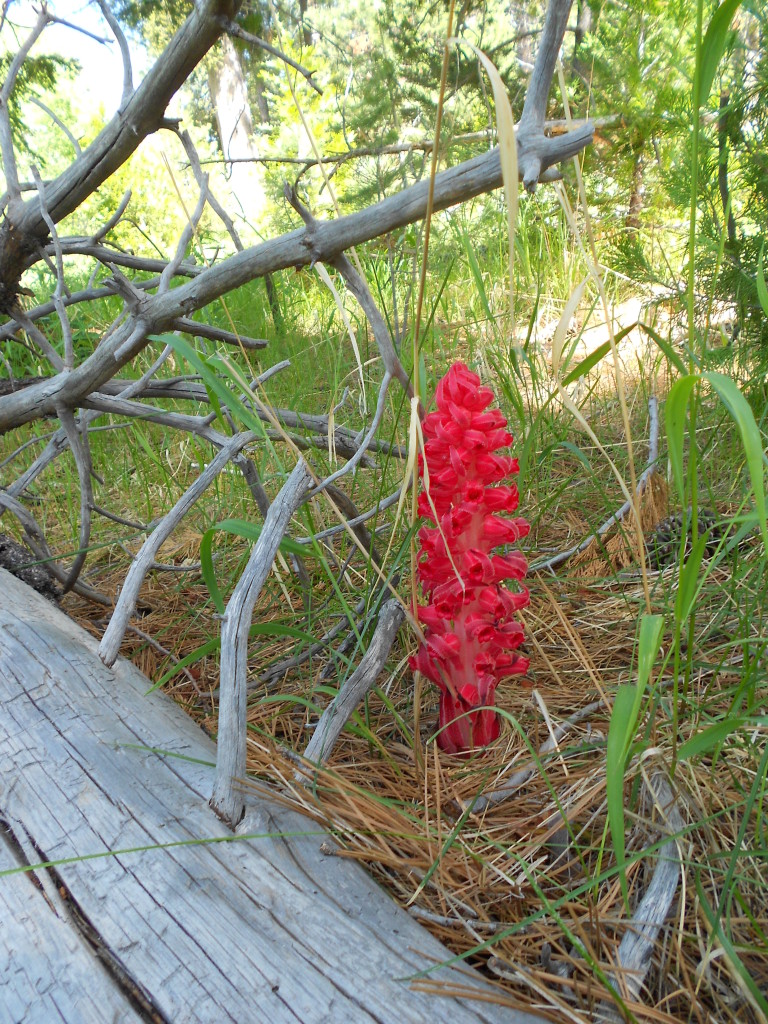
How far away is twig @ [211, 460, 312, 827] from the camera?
3.23 feet

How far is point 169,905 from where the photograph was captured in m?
0.85

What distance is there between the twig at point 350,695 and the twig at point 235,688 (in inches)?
5.1

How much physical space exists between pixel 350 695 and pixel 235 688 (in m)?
0.21

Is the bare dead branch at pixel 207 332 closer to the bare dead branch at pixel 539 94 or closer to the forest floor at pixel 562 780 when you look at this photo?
the forest floor at pixel 562 780

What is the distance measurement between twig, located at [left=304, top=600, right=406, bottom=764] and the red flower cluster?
0.20 ft

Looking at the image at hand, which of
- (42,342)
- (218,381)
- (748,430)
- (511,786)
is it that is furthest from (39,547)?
(748,430)

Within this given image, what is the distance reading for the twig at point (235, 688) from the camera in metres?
0.98

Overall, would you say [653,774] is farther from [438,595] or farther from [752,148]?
[752,148]

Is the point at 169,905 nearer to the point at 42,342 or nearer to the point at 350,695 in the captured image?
the point at 350,695

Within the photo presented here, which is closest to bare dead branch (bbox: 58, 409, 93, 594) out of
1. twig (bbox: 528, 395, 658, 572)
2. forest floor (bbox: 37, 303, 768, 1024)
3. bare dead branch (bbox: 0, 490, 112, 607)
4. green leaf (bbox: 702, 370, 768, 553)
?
bare dead branch (bbox: 0, 490, 112, 607)

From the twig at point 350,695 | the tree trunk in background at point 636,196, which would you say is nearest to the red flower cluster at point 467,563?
the twig at point 350,695

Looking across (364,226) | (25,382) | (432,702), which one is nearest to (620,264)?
(364,226)

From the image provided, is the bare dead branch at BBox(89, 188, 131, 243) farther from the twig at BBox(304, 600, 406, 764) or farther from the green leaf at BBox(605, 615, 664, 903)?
the green leaf at BBox(605, 615, 664, 903)

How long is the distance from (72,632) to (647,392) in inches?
75.4
